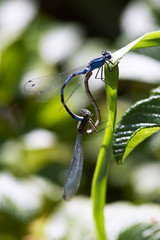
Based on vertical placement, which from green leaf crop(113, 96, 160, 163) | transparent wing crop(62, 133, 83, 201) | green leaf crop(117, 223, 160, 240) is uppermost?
green leaf crop(113, 96, 160, 163)

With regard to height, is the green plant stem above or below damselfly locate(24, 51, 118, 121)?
below

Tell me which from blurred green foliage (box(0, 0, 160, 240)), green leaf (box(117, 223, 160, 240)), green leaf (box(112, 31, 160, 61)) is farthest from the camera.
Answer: blurred green foliage (box(0, 0, 160, 240))

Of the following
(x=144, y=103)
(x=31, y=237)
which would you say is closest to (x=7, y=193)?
(x=31, y=237)

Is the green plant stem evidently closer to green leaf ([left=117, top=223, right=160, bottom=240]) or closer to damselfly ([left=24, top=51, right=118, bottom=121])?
green leaf ([left=117, top=223, right=160, bottom=240])

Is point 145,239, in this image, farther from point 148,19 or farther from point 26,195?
point 148,19

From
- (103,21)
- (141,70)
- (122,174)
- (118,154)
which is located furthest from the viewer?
(103,21)

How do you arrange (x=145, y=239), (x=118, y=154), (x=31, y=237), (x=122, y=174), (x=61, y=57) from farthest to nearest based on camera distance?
(x=61, y=57) < (x=122, y=174) < (x=31, y=237) < (x=145, y=239) < (x=118, y=154)

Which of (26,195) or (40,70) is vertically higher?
(40,70)

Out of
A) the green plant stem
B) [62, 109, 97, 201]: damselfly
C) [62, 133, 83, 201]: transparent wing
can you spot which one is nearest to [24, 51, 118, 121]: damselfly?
[62, 109, 97, 201]: damselfly
